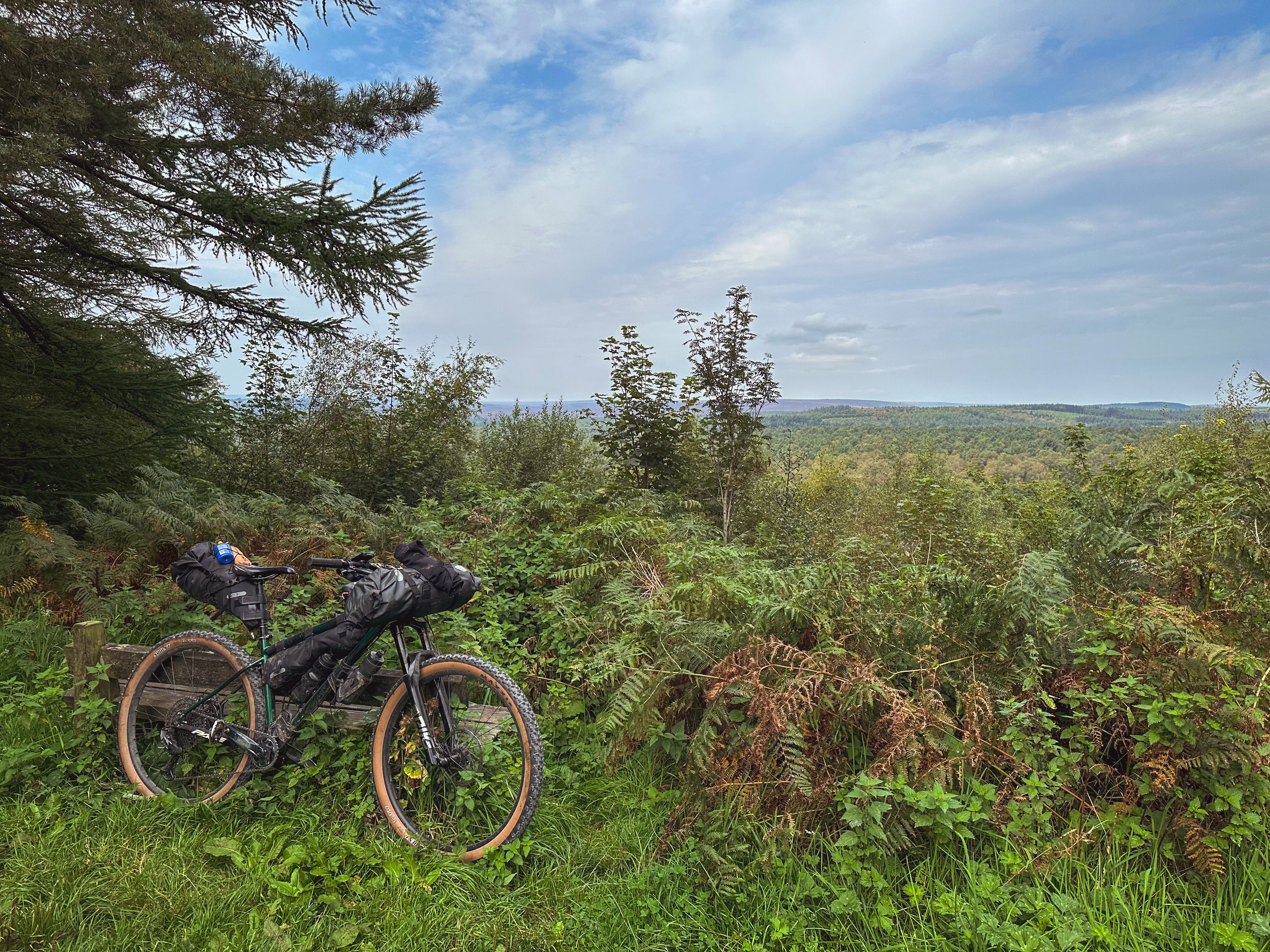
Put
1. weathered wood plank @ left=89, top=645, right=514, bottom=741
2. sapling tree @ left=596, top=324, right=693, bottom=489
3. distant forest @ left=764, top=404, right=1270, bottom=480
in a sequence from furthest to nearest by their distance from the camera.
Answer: distant forest @ left=764, top=404, right=1270, bottom=480 < sapling tree @ left=596, top=324, right=693, bottom=489 < weathered wood plank @ left=89, top=645, right=514, bottom=741

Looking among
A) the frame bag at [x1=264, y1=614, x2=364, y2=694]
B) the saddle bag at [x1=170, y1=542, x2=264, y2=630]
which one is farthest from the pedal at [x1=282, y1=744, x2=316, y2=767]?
the saddle bag at [x1=170, y1=542, x2=264, y2=630]

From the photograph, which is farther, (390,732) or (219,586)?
(219,586)

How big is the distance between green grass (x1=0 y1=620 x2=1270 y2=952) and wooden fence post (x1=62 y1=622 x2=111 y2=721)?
28.1 inches

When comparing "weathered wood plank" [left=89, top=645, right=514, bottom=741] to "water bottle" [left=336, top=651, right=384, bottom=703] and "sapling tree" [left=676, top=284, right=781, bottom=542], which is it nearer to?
"water bottle" [left=336, top=651, right=384, bottom=703]

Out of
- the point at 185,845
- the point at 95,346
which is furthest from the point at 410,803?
the point at 95,346

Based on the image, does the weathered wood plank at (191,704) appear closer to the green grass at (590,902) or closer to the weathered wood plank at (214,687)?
the weathered wood plank at (214,687)

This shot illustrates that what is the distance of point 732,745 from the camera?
2721 mm

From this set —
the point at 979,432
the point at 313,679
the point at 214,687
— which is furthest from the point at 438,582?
the point at 979,432

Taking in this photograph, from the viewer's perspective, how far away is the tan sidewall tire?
3.24m

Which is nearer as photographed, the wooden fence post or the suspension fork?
the suspension fork

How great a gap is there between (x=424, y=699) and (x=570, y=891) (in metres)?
1.09

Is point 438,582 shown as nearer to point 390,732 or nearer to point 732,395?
point 390,732

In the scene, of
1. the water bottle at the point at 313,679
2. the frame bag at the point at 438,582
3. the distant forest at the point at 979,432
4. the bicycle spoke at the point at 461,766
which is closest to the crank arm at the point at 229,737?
the water bottle at the point at 313,679

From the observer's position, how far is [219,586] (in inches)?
132
